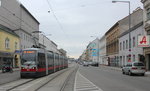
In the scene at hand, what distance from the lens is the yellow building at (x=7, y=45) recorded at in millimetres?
48247

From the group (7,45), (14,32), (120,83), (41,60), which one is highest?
(14,32)

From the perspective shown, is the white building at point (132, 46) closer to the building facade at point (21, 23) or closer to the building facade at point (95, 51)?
the building facade at point (21, 23)

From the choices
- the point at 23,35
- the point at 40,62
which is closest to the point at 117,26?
the point at 23,35

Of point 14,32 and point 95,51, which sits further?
point 95,51

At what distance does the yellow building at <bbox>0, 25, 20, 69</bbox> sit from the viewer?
48.2 metres

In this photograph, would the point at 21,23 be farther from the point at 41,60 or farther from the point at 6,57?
the point at 41,60

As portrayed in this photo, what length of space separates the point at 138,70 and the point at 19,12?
124 feet

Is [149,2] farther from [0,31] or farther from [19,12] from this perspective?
[19,12]

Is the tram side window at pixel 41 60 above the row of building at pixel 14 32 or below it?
below

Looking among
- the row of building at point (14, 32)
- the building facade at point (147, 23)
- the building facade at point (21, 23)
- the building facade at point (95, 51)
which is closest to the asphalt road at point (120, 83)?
the building facade at point (147, 23)

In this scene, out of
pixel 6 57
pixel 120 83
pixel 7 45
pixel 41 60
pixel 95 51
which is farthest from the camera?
Result: pixel 95 51

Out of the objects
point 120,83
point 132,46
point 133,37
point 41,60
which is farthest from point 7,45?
point 120,83

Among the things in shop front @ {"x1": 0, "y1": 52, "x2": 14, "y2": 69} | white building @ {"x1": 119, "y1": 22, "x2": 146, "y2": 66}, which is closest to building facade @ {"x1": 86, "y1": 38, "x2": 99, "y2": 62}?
white building @ {"x1": 119, "y1": 22, "x2": 146, "y2": 66}

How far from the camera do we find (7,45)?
52.5 m
